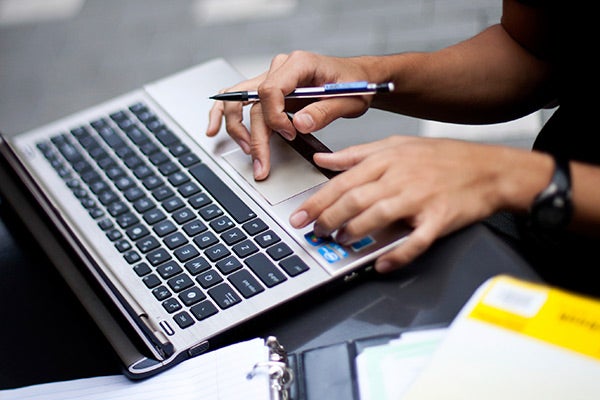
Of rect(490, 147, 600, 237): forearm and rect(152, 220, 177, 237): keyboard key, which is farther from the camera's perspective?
rect(152, 220, 177, 237): keyboard key

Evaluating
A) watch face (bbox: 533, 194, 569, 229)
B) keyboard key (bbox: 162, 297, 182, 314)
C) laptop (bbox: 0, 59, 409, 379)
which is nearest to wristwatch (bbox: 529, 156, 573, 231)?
watch face (bbox: 533, 194, 569, 229)

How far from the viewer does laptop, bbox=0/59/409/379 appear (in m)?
0.65

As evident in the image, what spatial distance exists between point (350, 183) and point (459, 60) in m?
0.28

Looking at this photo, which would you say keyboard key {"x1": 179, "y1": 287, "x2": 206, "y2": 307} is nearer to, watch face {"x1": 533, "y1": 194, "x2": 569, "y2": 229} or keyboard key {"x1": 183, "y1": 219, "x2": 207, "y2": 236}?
keyboard key {"x1": 183, "y1": 219, "x2": 207, "y2": 236}

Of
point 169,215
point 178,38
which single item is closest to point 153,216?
point 169,215

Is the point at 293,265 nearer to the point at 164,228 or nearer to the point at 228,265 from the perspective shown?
the point at 228,265

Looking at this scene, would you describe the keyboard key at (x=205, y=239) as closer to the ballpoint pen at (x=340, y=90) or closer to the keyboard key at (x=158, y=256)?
the keyboard key at (x=158, y=256)

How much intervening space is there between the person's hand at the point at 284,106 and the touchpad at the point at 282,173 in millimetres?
10

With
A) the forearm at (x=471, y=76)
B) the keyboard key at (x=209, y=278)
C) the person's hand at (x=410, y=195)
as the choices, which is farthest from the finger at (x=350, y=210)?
the forearm at (x=471, y=76)

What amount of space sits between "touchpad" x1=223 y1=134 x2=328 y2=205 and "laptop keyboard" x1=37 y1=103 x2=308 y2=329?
3 centimetres

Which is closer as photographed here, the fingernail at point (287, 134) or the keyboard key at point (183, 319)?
the keyboard key at point (183, 319)

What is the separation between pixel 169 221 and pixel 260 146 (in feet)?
0.40

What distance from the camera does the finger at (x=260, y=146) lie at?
0.76 m

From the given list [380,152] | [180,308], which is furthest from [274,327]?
[380,152]
